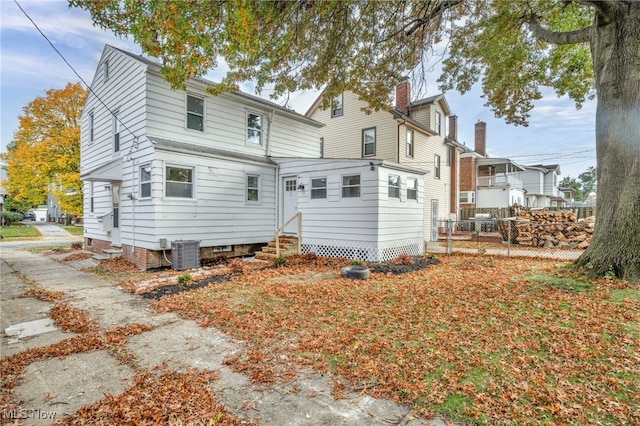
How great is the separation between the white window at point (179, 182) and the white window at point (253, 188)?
2282 mm

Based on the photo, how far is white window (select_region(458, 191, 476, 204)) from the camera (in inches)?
1010

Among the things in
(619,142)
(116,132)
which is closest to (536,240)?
(619,142)

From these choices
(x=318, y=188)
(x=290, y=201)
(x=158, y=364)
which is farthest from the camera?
(x=290, y=201)

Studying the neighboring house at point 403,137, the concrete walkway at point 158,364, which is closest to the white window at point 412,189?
the neighboring house at point 403,137

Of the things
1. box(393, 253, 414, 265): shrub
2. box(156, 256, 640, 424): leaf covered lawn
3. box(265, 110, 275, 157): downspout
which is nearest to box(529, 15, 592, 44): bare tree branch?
box(156, 256, 640, 424): leaf covered lawn

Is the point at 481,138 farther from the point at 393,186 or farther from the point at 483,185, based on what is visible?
the point at 393,186

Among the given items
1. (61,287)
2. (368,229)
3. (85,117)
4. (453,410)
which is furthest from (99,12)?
(85,117)

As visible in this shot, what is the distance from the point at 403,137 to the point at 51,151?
21051 millimetres

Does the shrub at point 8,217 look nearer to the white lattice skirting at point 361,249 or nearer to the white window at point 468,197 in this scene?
the white lattice skirting at point 361,249

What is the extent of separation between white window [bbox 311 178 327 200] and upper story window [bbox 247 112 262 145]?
10.2ft

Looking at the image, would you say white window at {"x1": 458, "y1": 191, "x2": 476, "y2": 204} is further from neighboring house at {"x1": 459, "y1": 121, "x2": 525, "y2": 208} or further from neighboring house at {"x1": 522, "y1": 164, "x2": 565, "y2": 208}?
neighboring house at {"x1": 522, "y1": 164, "x2": 565, "y2": 208}

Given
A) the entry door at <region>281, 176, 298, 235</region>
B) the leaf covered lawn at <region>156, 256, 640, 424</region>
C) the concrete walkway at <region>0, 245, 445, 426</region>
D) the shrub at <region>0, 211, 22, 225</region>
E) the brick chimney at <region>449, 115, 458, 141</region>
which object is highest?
the brick chimney at <region>449, 115, 458, 141</region>

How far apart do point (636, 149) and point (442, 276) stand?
4.49 meters

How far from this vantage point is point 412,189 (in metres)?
11.5
